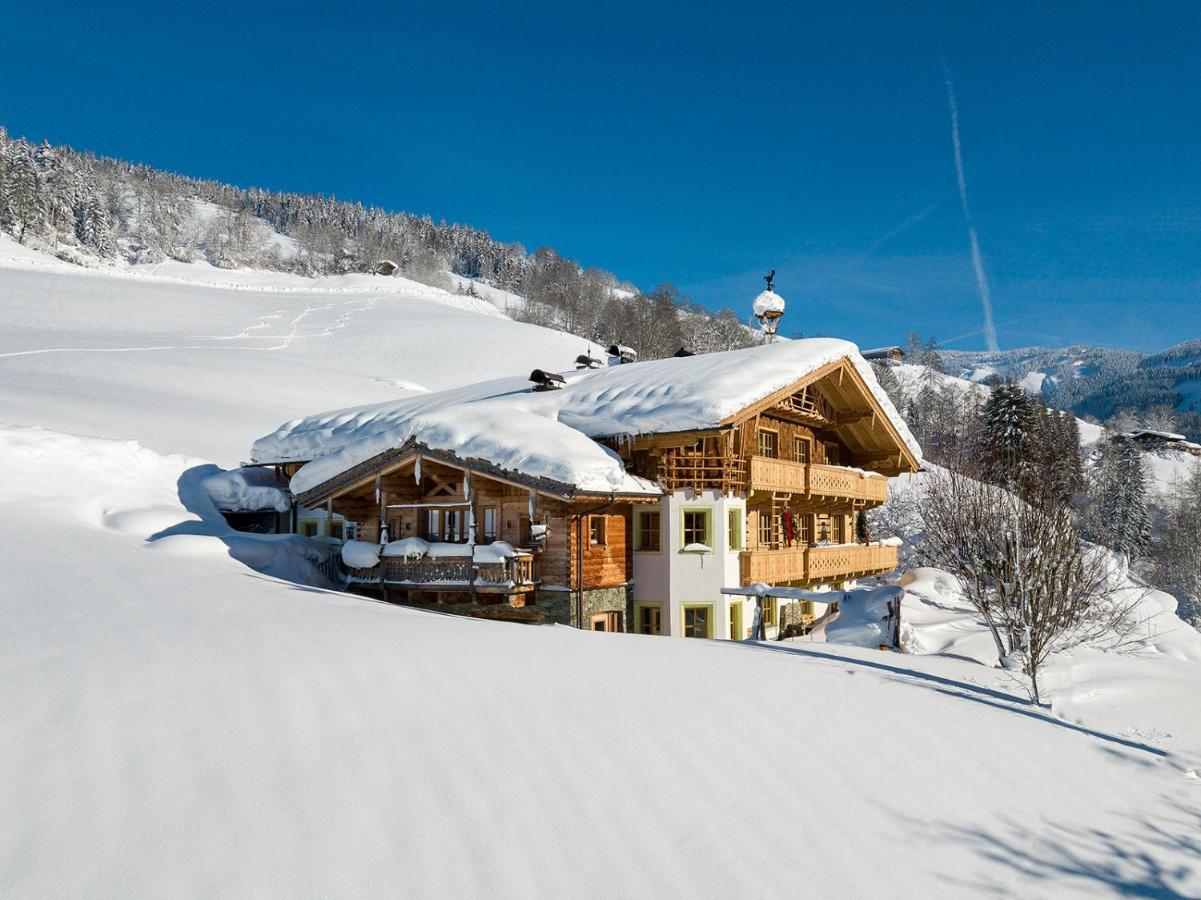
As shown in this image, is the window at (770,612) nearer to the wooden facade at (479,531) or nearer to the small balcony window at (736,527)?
the small balcony window at (736,527)

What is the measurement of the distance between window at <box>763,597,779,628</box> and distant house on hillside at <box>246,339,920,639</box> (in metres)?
0.06

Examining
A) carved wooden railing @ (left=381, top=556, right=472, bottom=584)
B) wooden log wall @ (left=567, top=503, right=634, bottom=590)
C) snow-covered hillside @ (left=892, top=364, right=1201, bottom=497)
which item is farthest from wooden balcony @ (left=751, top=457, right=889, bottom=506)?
snow-covered hillside @ (left=892, top=364, right=1201, bottom=497)

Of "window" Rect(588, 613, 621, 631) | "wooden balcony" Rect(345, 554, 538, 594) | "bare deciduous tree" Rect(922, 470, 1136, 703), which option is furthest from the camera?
"window" Rect(588, 613, 621, 631)

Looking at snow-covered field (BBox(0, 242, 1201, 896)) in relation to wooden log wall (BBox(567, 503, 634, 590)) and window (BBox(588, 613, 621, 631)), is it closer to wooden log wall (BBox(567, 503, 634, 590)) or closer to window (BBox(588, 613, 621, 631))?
wooden log wall (BBox(567, 503, 634, 590))

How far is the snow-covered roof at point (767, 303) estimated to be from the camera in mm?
27188

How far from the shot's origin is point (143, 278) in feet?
257

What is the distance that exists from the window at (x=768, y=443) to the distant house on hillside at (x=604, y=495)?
0.06 m

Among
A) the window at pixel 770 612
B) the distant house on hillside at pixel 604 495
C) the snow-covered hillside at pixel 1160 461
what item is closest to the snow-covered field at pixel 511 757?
the distant house on hillside at pixel 604 495

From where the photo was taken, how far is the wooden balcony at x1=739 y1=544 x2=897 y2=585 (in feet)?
66.0

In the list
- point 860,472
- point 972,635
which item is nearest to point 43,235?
point 860,472

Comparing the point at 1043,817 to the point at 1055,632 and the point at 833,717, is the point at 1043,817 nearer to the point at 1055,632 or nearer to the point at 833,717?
the point at 833,717

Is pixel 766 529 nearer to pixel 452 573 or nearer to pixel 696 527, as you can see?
pixel 696 527

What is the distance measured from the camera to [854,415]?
82.5 ft

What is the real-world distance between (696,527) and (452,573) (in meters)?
6.44
